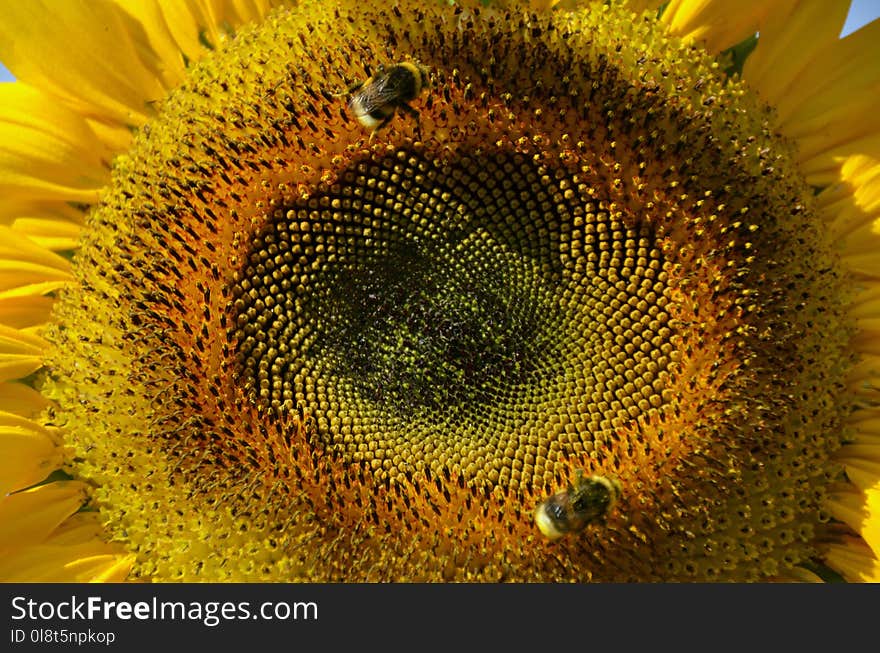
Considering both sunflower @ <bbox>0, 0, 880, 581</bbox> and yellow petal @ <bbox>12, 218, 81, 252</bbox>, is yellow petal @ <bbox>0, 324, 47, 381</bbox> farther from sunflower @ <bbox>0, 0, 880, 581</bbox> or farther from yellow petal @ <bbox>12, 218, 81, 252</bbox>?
yellow petal @ <bbox>12, 218, 81, 252</bbox>

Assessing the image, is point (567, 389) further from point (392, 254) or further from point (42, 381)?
point (42, 381)

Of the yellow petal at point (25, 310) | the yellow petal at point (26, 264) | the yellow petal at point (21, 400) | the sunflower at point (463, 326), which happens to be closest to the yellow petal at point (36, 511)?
the sunflower at point (463, 326)

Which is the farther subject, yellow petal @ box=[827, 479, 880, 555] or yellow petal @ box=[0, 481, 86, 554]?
yellow petal @ box=[0, 481, 86, 554]

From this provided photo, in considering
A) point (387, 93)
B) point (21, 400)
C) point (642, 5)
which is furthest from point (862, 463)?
point (21, 400)

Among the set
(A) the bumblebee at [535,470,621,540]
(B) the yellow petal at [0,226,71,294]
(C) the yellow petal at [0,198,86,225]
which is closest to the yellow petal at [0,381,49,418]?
(B) the yellow petal at [0,226,71,294]

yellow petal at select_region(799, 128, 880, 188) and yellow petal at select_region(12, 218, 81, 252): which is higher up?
yellow petal at select_region(12, 218, 81, 252)

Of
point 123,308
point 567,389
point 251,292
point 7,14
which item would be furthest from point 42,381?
point 567,389
